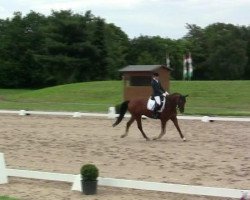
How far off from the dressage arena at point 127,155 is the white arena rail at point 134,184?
4.2 inches

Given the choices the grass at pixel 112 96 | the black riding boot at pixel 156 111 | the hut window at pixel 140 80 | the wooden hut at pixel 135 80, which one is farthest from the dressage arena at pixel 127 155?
the grass at pixel 112 96

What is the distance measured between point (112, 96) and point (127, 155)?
90.7 feet

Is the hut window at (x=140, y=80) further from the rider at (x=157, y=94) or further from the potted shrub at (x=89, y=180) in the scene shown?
the potted shrub at (x=89, y=180)

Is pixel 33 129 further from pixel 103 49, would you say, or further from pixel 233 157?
pixel 103 49

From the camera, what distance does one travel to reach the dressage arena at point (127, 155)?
8.55 m

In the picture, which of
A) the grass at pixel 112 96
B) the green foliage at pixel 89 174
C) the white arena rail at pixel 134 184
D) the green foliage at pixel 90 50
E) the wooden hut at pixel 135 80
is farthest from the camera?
the green foliage at pixel 90 50

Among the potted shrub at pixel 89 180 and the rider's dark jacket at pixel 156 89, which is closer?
the potted shrub at pixel 89 180

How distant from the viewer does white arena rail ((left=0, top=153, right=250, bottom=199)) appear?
7.48 metres

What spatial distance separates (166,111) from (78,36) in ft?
181

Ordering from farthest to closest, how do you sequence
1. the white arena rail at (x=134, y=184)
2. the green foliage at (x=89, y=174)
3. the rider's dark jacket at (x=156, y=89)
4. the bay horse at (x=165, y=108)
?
the rider's dark jacket at (x=156, y=89) < the bay horse at (x=165, y=108) < the green foliage at (x=89, y=174) < the white arena rail at (x=134, y=184)

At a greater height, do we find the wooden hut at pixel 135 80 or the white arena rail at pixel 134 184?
the wooden hut at pixel 135 80

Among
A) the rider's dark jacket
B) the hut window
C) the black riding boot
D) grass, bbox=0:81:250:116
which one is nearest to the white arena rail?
the black riding boot

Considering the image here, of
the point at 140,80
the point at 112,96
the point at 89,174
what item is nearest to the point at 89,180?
the point at 89,174

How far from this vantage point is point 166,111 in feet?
49.5
